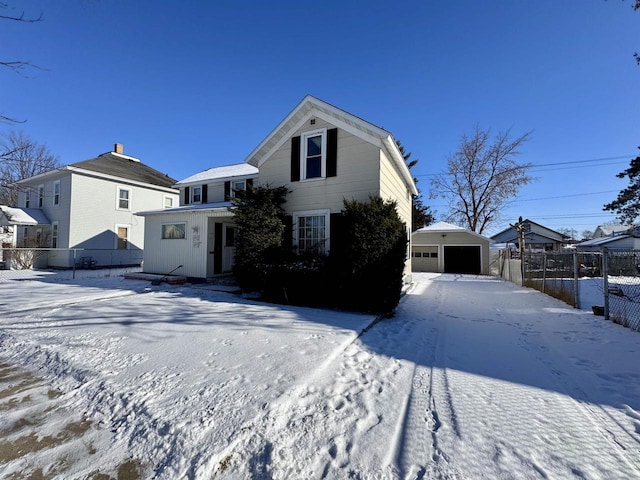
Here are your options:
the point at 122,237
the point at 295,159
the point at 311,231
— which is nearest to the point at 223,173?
the point at 295,159

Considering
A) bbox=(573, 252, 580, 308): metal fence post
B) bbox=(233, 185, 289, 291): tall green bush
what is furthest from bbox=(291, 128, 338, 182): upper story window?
bbox=(573, 252, 580, 308): metal fence post

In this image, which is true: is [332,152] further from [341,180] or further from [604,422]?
[604,422]

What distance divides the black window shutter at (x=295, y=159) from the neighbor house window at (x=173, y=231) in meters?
5.48

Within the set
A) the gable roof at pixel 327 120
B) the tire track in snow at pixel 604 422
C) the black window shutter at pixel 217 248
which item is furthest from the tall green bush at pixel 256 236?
the tire track in snow at pixel 604 422

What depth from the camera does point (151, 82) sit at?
11055mm

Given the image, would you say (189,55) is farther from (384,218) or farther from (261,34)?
(384,218)

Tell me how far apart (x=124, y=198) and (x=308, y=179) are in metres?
16.0

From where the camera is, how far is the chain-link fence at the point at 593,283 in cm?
619

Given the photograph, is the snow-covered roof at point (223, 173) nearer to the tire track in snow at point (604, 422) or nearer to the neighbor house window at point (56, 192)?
the neighbor house window at point (56, 192)

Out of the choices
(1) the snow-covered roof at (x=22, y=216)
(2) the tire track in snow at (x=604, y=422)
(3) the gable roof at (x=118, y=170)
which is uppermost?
(3) the gable roof at (x=118, y=170)

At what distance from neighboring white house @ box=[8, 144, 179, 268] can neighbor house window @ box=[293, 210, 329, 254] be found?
41.7 ft

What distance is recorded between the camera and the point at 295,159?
9.77 meters

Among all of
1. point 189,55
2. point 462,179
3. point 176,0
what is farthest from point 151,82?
point 462,179

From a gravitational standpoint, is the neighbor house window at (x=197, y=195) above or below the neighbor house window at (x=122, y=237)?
above
